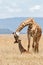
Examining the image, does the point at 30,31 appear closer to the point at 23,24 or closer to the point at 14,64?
the point at 23,24

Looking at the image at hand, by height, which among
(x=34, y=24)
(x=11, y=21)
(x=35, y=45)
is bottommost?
(x=11, y=21)

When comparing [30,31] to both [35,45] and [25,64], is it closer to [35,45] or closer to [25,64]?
[35,45]

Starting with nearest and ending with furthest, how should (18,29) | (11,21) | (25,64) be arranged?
(25,64) → (18,29) → (11,21)

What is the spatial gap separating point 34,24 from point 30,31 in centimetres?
45

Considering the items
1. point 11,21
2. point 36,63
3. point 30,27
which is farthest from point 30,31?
point 11,21

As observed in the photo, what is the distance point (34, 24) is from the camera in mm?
18906

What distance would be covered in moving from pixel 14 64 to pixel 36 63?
2.88 ft

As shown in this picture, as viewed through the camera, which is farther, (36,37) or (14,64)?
(36,37)

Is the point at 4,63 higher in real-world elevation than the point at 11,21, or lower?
higher

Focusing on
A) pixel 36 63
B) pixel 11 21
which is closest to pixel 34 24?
pixel 36 63

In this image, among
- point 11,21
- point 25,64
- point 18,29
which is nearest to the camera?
point 25,64

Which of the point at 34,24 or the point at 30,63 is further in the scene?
the point at 34,24

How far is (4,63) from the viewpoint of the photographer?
41.7ft

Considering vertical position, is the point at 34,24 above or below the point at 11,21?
above
